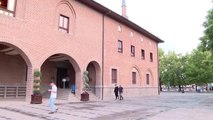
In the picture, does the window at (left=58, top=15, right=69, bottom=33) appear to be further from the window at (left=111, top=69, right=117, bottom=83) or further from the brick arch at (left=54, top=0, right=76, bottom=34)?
the window at (left=111, top=69, right=117, bottom=83)

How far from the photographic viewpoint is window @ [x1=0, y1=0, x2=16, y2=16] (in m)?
13.3

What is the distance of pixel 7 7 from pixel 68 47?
17.5ft

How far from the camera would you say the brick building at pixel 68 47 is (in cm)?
1420

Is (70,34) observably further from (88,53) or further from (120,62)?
(120,62)

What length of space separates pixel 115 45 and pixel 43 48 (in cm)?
967

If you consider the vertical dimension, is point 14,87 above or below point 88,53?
below

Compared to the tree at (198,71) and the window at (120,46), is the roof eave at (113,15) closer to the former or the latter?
the window at (120,46)

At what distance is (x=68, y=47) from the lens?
1728cm

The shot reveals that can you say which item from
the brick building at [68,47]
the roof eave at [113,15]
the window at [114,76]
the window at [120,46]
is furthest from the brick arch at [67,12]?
the window at [120,46]

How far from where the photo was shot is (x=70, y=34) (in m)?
17.7

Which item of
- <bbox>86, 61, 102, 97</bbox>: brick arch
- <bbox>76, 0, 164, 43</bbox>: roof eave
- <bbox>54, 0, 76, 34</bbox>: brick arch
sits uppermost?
<bbox>76, 0, 164, 43</bbox>: roof eave

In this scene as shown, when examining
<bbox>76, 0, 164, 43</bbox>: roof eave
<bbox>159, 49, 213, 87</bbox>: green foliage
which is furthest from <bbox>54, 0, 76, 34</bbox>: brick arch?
<bbox>159, 49, 213, 87</bbox>: green foliage

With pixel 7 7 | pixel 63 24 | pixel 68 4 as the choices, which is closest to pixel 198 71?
pixel 68 4

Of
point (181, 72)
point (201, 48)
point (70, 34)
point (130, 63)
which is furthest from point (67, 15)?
point (181, 72)
